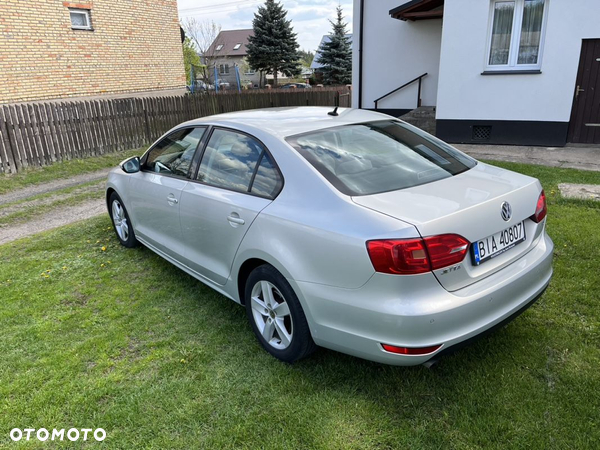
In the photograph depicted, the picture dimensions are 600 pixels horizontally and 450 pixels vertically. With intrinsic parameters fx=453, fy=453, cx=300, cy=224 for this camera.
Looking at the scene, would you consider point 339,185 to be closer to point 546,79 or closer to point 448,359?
point 448,359

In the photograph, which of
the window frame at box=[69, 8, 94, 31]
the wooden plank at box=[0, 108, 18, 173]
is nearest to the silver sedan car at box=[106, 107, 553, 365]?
the wooden plank at box=[0, 108, 18, 173]

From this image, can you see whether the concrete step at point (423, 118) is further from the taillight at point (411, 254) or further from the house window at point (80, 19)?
the taillight at point (411, 254)

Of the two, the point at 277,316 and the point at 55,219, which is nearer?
the point at 277,316

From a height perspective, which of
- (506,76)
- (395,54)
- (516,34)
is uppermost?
(516,34)

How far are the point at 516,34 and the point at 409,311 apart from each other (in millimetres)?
9714

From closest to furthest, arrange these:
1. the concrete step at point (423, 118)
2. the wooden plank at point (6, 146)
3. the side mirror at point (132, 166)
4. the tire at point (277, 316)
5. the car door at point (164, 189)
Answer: the tire at point (277, 316)
the car door at point (164, 189)
the side mirror at point (132, 166)
the wooden plank at point (6, 146)
the concrete step at point (423, 118)

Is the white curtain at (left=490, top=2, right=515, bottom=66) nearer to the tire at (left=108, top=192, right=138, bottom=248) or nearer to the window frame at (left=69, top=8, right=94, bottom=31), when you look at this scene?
the tire at (left=108, top=192, right=138, bottom=248)

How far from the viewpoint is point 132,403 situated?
8.84ft

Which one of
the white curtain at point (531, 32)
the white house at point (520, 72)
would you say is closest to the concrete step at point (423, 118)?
the white house at point (520, 72)

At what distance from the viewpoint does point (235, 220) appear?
10.1 feet

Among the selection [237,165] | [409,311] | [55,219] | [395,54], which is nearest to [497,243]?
[409,311]

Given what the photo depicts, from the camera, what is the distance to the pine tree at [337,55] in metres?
35.7

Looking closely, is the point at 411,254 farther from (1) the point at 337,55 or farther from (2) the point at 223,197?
(1) the point at 337,55

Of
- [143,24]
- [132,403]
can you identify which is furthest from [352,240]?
[143,24]
